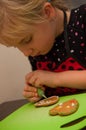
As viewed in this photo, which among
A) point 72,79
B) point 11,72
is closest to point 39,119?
point 72,79

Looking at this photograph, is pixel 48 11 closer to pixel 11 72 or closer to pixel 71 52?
pixel 71 52

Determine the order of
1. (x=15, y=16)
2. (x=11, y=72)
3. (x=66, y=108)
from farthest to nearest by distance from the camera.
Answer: (x=11, y=72) → (x=15, y=16) → (x=66, y=108)

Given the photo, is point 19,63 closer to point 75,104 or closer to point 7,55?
point 7,55

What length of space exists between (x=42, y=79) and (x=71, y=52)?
10 centimetres

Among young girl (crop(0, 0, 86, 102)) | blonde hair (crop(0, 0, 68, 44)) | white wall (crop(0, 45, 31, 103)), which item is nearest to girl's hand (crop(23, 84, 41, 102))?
young girl (crop(0, 0, 86, 102))

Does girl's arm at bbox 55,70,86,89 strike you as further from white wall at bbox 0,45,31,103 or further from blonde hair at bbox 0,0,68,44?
white wall at bbox 0,45,31,103

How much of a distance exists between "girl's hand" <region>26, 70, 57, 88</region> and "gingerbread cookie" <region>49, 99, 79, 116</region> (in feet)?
0.53

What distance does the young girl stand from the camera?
24.2 inches

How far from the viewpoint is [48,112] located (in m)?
0.54

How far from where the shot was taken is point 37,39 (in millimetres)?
657

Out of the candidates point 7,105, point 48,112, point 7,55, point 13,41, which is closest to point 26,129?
point 48,112

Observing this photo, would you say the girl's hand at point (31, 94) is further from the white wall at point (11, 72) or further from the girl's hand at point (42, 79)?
the white wall at point (11, 72)

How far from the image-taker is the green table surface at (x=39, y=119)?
48 centimetres

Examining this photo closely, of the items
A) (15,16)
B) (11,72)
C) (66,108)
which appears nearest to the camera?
(66,108)
